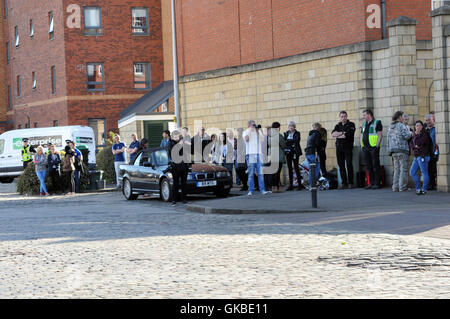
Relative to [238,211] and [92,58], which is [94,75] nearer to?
[92,58]

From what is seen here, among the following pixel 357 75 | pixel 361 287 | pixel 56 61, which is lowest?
pixel 361 287

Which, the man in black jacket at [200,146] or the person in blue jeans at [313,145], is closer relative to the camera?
the person in blue jeans at [313,145]

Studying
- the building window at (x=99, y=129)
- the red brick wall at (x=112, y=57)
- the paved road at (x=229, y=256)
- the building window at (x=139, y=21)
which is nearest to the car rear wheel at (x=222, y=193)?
the paved road at (x=229, y=256)

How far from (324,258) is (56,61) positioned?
1565 inches

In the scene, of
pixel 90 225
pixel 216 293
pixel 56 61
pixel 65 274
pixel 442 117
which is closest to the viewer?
pixel 216 293

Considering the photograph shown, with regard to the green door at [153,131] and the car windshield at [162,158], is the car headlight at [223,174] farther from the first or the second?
the green door at [153,131]

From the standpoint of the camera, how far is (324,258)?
9.66 metres

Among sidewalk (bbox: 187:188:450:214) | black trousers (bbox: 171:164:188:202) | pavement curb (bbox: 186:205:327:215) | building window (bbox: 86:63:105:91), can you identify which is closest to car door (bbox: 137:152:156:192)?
black trousers (bbox: 171:164:188:202)

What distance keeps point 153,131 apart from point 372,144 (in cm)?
1692

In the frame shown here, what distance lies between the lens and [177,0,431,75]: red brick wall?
2127 centimetres

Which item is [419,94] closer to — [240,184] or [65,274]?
[240,184]

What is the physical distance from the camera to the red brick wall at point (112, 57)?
46.1 meters

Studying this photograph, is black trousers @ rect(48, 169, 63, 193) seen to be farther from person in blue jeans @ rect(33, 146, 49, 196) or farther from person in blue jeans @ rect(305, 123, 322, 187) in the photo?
person in blue jeans @ rect(305, 123, 322, 187)
